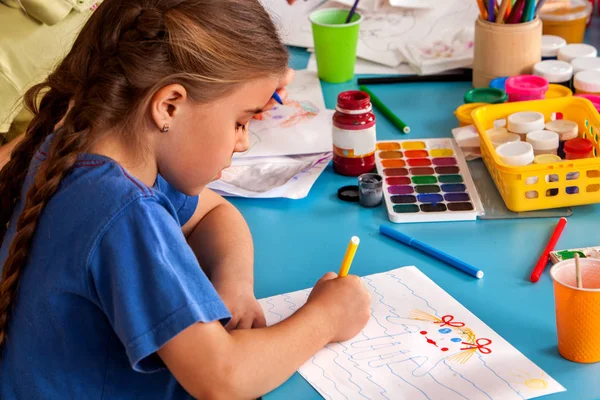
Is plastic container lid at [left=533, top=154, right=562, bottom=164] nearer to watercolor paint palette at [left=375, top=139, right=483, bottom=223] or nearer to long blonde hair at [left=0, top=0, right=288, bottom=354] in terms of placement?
watercolor paint palette at [left=375, top=139, right=483, bottom=223]

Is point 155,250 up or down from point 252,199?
up

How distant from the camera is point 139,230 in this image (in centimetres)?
76

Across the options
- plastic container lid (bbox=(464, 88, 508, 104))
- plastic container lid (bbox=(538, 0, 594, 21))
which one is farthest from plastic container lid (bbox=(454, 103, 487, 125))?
plastic container lid (bbox=(538, 0, 594, 21))

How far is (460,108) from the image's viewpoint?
1356 millimetres

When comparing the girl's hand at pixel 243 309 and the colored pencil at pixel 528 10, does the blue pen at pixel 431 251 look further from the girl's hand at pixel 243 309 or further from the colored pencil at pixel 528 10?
the colored pencil at pixel 528 10

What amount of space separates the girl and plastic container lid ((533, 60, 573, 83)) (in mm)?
664

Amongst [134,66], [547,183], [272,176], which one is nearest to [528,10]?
[547,183]

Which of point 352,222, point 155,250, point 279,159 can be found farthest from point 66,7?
point 155,250

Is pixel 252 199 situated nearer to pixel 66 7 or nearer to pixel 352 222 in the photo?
pixel 352 222

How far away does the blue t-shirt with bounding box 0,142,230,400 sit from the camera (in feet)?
2.45

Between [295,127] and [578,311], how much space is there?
0.73 m

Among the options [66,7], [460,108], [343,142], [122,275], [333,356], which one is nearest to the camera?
[122,275]

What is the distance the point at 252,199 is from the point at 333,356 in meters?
0.42

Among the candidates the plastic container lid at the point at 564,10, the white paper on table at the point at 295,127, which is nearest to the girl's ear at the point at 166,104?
the white paper on table at the point at 295,127
